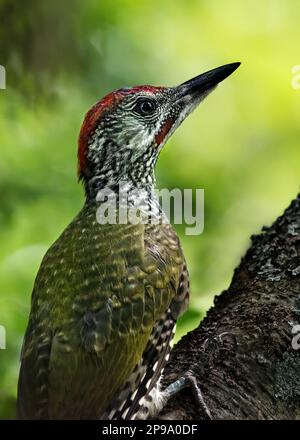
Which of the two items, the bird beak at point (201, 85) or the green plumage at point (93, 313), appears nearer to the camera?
the green plumage at point (93, 313)

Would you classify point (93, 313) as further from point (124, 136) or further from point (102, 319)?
point (124, 136)

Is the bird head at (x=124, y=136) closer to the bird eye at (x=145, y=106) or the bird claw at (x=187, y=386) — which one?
the bird eye at (x=145, y=106)

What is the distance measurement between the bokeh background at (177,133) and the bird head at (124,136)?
0.96 meters

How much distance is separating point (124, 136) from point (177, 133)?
2825mm

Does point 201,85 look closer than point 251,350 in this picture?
No

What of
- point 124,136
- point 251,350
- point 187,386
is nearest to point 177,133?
point 124,136

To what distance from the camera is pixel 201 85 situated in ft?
16.0

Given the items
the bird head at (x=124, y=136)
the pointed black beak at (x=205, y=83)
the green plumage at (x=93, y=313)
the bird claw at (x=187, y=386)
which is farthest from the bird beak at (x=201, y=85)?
the bird claw at (x=187, y=386)

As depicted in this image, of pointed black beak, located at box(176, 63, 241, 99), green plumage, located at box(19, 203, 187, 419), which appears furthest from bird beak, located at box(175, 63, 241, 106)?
green plumage, located at box(19, 203, 187, 419)

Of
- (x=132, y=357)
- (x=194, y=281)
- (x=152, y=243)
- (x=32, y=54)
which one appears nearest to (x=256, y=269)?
(x=152, y=243)

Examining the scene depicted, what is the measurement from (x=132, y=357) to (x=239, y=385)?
53cm

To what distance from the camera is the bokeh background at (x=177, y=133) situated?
5.82 metres

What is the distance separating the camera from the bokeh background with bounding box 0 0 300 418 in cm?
582

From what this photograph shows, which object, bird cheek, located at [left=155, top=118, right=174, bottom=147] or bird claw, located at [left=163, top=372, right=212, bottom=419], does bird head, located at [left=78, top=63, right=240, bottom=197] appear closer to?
bird cheek, located at [left=155, top=118, right=174, bottom=147]
